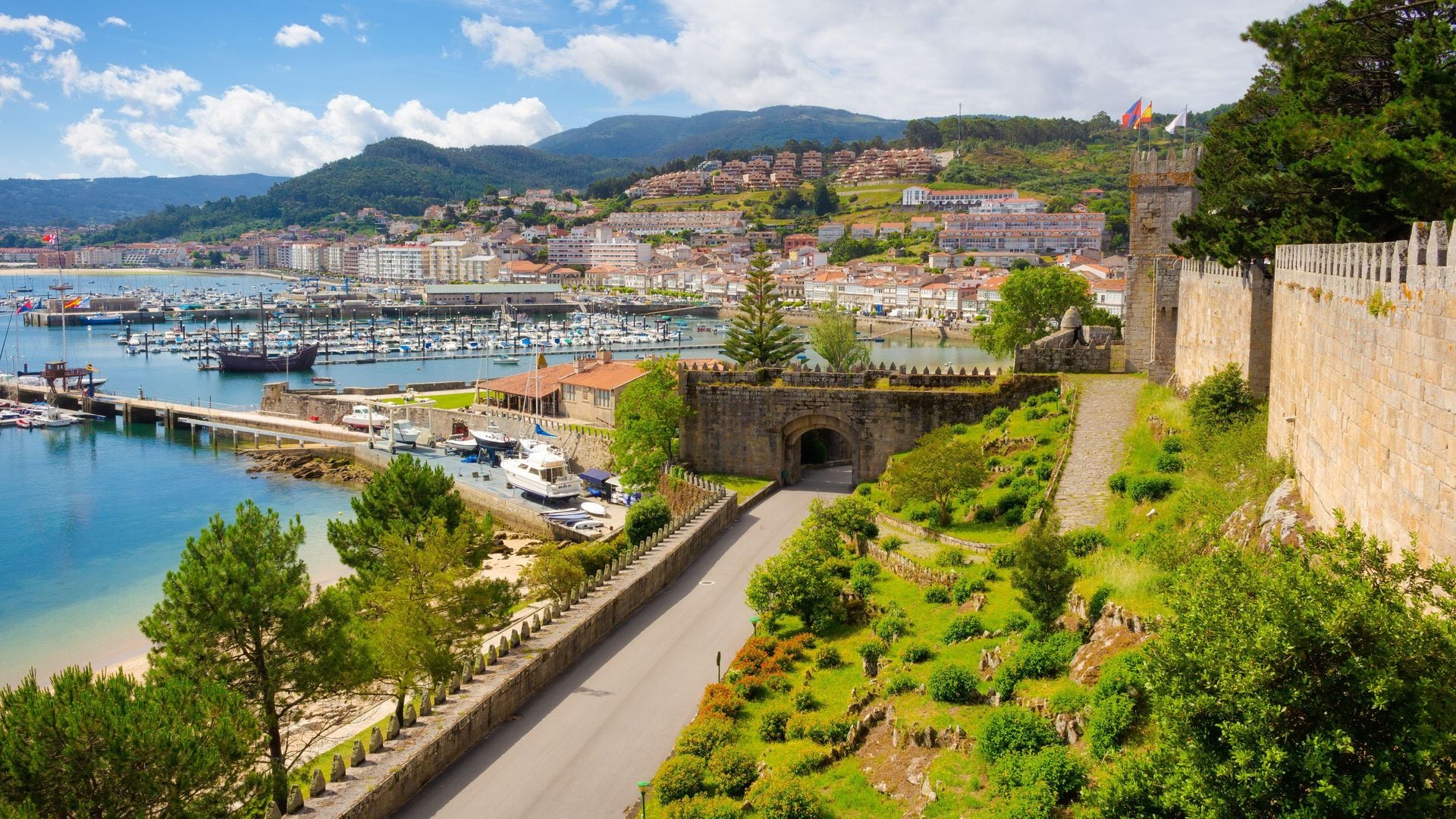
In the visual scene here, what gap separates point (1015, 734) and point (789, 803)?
2183 millimetres

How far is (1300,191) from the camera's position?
604 inches

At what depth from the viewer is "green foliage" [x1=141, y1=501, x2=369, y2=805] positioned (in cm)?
1265

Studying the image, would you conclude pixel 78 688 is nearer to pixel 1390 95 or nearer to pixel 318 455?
pixel 1390 95

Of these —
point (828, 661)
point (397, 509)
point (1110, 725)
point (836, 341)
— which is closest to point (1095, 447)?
point (828, 661)

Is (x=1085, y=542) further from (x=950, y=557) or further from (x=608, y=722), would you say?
(x=608, y=722)

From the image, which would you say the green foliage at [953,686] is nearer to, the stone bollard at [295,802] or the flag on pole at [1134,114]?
the stone bollard at [295,802]

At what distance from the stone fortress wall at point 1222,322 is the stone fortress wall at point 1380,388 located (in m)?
3.73

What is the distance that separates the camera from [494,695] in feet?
43.8

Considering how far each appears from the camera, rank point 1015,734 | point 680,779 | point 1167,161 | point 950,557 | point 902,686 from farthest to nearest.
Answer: point 1167,161 < point 950,557 < point 902,686 < point 680,779 < point 1015,734

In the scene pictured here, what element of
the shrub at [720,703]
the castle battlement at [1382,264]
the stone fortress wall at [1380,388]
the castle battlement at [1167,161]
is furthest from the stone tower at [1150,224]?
the shrub at [720,703]

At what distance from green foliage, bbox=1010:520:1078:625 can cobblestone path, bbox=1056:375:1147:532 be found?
3.91 metres

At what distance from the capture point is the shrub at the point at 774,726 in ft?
40.7

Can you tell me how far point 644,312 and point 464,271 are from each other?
199 ft

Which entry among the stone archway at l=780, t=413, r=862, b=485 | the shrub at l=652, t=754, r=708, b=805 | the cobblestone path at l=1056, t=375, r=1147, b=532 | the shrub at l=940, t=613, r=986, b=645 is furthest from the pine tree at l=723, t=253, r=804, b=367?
the shrub at l=652, t=754, r=708, b=805
